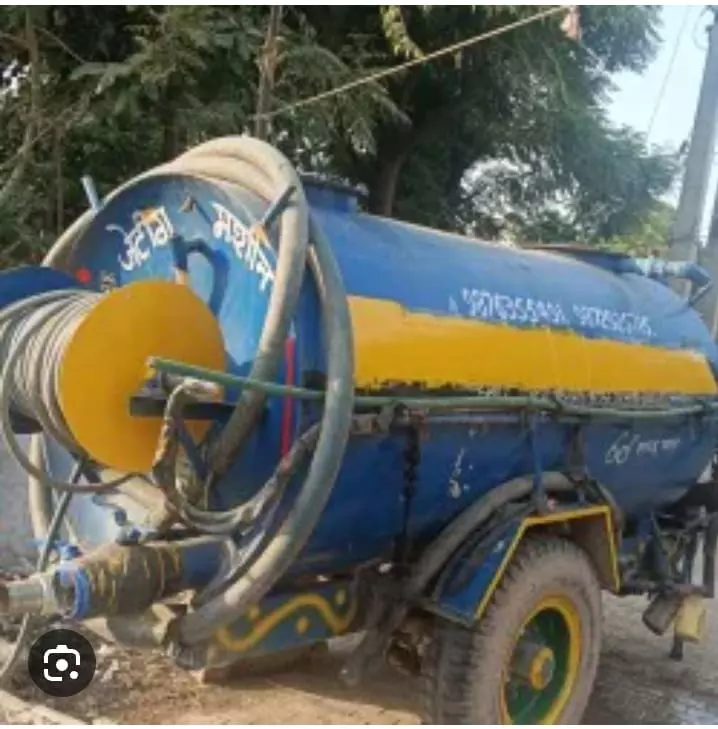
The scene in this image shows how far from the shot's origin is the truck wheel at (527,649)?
3.75m

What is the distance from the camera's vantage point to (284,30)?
31.2ft

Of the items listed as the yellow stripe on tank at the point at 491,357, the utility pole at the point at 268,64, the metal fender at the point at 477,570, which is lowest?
the metal fender at the point at 477,570

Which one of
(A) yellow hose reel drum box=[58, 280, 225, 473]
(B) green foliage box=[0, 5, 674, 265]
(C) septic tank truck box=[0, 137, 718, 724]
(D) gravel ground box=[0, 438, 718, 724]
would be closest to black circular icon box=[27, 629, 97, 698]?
(D) gravel ground box=[0, 438, 718, 724]

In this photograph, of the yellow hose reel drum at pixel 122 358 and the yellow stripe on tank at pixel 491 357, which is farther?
the yellow stripe on tank at pixel 491 357

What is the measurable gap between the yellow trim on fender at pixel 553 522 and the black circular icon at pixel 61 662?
1.50 meters

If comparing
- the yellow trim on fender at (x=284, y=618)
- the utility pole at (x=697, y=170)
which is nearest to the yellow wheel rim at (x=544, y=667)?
the yellow trim on fender at (x=284, y=618)

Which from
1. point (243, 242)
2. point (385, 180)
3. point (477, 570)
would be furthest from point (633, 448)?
point (385, 180)

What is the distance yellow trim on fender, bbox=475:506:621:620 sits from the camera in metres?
3.74

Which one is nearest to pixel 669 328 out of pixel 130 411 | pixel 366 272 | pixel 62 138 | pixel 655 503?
pixel 655 503

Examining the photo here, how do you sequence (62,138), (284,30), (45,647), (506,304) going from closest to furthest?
1. (45,647)
2. (506,304)
3. (62,138)
4. (284,30)

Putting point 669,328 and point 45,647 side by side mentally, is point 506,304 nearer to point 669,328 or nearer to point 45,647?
point 669,328

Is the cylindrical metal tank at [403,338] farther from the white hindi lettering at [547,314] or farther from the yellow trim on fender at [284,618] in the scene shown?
the yellow trim on fender at [284,618]

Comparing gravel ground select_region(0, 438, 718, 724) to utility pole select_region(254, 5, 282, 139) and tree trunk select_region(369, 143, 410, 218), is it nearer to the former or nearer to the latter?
utility pole select_region(254, 5, 282, 139)

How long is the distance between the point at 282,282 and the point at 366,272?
0.47m
